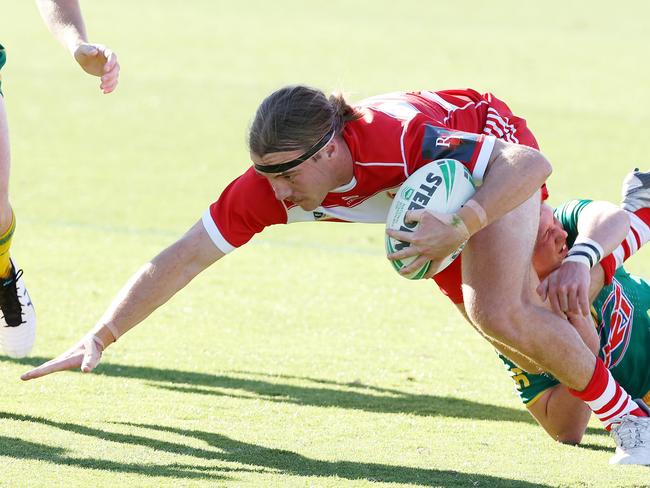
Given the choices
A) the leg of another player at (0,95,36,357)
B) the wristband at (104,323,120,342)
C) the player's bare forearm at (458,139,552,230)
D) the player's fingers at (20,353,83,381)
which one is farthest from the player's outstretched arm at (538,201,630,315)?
the leg of another player at (0,95,36,357)

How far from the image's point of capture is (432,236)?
4.80 metres

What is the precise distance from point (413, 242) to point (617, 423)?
4.40 ft

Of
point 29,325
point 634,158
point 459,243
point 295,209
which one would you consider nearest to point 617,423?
point 459,243

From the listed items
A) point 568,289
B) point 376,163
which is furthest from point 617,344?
point 376,163

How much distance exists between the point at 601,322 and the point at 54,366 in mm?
2671

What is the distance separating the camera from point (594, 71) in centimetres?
2420

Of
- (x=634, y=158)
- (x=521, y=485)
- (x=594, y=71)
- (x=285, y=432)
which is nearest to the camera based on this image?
(x=521, y=485)

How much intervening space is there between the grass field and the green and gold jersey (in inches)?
10.0

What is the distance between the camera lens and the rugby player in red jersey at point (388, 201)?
4.91 metres

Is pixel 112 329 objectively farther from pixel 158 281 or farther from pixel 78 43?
pixel 78 43

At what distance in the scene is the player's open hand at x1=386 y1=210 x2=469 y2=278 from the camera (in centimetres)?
480

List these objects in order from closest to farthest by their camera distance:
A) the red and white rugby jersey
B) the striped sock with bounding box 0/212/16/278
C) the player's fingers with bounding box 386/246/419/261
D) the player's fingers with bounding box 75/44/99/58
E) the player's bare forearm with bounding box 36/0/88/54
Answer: the player's fingers with bounding box 386/246/419/261 → the red and white rugby jersey → the player's fingers with bounding box 75/44/99/58 → the player's bare forearm with bounding box 36/0/88/54 → the striped sock with bounding box 0/212/16/278

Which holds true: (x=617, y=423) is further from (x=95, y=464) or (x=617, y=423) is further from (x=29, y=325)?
(x=29, y=325)

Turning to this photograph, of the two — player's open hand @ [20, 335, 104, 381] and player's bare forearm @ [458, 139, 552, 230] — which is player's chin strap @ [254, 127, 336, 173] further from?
player's open hand @ [20, 335, 104, 381]
